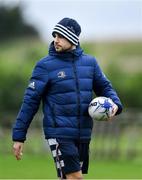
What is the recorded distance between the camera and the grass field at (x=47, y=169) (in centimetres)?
1786

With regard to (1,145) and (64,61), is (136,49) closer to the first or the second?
(1,145)

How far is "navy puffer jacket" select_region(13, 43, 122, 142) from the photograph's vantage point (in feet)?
33.7

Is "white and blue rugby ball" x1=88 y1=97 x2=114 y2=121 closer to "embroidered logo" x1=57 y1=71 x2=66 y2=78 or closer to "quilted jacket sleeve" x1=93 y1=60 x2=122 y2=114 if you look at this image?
"quilted jacket sleeve" x1=93 y1=60 x2=122 y2=114

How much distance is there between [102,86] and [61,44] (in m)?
0.73

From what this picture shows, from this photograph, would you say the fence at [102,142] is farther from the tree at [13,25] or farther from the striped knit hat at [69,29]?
the tree at [13,25]

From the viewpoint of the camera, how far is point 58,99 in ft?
33.8

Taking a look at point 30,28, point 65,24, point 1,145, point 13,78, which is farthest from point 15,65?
point 30,28

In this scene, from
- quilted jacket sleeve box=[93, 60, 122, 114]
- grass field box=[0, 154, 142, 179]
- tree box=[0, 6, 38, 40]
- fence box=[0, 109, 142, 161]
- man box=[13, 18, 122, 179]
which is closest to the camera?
man box=[13, 18, 122, 179]

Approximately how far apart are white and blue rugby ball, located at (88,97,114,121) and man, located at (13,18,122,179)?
7cm

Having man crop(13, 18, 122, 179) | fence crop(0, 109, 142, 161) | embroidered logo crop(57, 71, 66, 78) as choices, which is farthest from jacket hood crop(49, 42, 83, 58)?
fence crop(0, 109, 142, 161)

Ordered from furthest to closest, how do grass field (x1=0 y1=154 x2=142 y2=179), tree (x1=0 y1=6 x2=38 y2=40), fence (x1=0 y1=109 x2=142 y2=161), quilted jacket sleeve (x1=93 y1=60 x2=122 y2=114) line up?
tree (x1=0 y1=6 x2=38 y2=40) < fence (x1=0 y1=109 x2=142 y2=161) < grass field (x1=0 y1=154 x2=142 y2=179) < quilted jacket sleeve (x1=93 y1=60 x2=122 y2=114)

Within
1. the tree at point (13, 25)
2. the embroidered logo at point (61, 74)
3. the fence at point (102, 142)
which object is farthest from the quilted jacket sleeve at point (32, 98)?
the tree at point (13, 25)

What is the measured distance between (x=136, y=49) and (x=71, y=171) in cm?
5662

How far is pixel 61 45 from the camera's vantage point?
33.9ft
